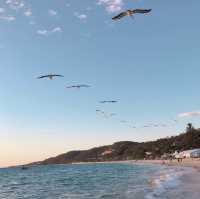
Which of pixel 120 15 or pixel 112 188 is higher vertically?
pixel 120 15

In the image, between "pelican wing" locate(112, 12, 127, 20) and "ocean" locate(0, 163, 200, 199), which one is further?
"ocean" locate(0, 163, 200, 199)

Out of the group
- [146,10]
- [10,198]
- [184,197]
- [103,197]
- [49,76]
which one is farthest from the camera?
[10,198]

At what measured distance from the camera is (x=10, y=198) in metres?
40.8

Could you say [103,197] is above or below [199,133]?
below

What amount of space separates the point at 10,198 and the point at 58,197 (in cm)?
609

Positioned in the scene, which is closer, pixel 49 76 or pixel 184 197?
pixel 49 76

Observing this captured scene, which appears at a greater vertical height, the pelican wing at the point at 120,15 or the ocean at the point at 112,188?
the pelican wing at the point at 120,15

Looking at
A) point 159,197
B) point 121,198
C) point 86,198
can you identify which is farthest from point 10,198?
point 159,197

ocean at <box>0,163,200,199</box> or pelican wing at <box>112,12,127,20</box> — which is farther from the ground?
pelican wing at <box>112,12,127,20</box>

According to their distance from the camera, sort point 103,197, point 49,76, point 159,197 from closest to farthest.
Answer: point 49,76
point 159,197
point 103,197

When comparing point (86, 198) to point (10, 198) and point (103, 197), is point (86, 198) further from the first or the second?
point (10, 198)

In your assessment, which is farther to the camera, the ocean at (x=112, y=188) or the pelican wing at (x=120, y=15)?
the ocean at (x=112, y=188)

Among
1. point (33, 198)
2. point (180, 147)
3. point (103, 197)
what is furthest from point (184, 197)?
point (180, 147)

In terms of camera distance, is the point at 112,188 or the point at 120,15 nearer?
the point at 120,15
